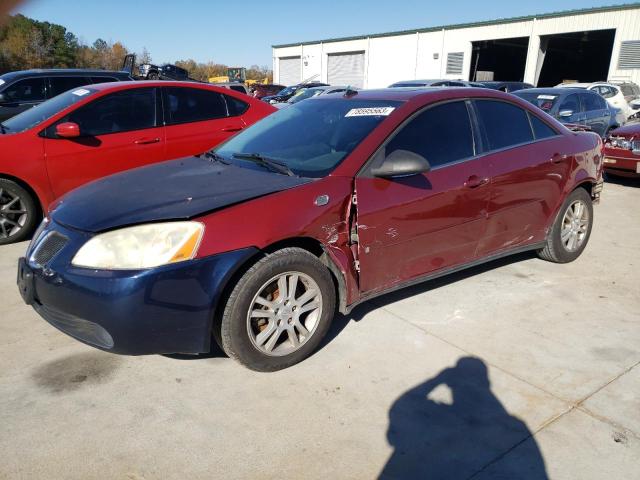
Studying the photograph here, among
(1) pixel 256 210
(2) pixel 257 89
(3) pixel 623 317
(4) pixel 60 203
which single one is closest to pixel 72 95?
(4) pixel 60 203

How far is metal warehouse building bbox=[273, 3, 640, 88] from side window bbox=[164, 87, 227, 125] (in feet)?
84.0

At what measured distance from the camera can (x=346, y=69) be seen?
41.5m

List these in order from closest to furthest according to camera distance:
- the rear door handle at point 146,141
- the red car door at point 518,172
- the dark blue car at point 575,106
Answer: the red car door at point 518,172, the rear door handle at point 146,141, the dark blue car at point 575,106

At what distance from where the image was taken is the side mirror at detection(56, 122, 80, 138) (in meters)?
5.15

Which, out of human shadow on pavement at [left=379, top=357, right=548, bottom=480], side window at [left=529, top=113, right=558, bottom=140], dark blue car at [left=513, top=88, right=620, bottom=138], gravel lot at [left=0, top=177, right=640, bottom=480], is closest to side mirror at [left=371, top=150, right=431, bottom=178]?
gravel lot at [left=0, top=177, right=640, bottom=480]

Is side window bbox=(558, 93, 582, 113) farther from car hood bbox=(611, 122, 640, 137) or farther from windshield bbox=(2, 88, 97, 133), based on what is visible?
windshield bbox=(2, 88, 97, 133)

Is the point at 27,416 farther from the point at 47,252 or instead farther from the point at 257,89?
the point at 257,89

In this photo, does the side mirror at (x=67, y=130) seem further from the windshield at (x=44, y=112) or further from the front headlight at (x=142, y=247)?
the front headlight at (x=142, y=247)

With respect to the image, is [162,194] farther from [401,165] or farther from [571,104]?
[571,104]

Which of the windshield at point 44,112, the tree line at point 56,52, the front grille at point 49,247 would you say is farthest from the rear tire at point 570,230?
the tree line at point 56,52

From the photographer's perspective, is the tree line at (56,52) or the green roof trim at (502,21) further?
the tree line at (56,52)

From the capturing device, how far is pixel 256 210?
2863 millimetres

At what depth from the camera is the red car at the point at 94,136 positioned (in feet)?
17.0

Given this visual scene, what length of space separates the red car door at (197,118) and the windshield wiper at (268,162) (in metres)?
2.40
